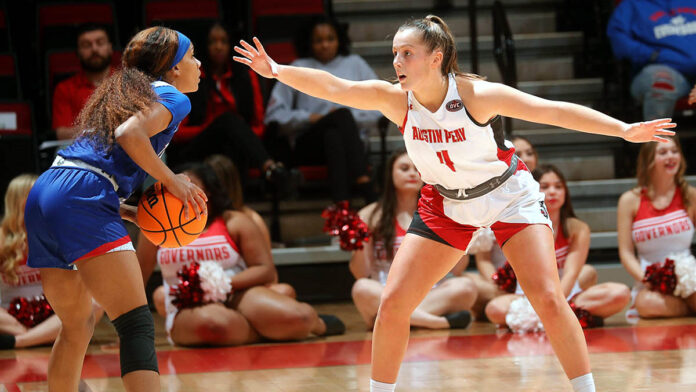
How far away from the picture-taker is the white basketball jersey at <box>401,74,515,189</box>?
330 cm

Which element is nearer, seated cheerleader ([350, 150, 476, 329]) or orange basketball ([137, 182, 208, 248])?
orange basketball ([137, 182, 208, 248])

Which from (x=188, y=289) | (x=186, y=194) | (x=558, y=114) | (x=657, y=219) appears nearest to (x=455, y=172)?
(x=558, y=114)

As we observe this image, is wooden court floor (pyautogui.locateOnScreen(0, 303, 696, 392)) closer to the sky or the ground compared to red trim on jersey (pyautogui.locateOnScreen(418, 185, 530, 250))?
closer to the ground

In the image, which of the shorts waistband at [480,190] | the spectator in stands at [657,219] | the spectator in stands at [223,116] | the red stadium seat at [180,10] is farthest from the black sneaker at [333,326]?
the red stadium seat at [180,10]

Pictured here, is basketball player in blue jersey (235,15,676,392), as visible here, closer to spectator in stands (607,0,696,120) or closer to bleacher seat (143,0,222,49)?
spectator in stands (607,0,696,120)

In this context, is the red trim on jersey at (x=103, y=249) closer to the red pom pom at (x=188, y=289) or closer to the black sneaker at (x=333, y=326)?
the red pom pom at (x=188, y=289)

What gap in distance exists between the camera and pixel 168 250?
216 inches

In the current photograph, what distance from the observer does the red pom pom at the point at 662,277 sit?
572 centimetres

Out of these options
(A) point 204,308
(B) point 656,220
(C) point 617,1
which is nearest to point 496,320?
(B) point 656,220

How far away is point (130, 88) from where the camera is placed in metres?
3.12

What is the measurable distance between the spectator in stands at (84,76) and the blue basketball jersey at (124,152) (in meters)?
3.69

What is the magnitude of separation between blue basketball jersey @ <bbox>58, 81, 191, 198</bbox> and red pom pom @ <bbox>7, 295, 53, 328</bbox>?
2.78m

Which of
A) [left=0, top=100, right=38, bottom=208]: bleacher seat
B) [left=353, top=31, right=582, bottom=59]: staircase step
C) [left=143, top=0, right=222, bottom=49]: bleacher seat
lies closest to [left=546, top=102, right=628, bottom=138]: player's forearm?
[left=0, top=100, right=38, bottom=208]: bleacher seat

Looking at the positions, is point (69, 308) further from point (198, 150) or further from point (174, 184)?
point (198, 150)
